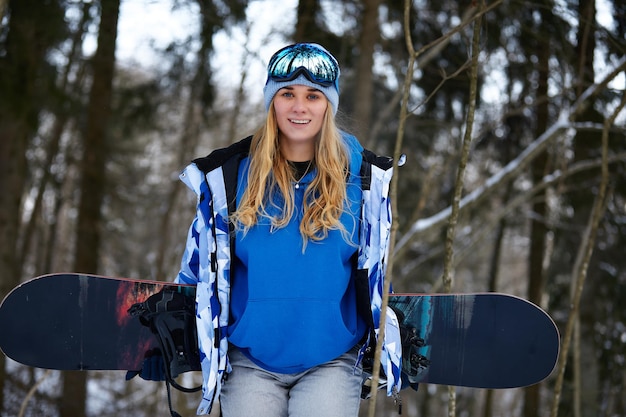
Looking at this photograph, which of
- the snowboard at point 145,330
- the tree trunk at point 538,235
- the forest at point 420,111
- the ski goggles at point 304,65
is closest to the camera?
the ski goggles at point 304,65

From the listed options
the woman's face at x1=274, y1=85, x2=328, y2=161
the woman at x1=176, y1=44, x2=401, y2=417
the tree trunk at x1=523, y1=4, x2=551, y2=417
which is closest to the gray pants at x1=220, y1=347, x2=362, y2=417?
the woman at x1=176, y1=44, x2=401, y2=417

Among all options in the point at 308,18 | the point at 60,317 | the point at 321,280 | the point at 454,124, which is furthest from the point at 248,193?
the point at 454,124

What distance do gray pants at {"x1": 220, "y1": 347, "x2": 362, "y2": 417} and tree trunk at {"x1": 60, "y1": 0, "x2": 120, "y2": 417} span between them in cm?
578

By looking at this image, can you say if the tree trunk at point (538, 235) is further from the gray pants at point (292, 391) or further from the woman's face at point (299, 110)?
the gray pants at point (292, 391)

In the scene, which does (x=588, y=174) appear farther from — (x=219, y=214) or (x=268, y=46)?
(x=219, y=214)

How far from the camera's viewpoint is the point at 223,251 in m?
2.18

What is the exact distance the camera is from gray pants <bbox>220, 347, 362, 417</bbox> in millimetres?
2092

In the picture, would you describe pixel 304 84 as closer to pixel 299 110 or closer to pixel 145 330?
pixel 299 110

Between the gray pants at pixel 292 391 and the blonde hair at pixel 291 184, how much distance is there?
1.41 feet

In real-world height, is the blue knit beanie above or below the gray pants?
above

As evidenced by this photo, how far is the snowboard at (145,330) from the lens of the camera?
8.45 feet

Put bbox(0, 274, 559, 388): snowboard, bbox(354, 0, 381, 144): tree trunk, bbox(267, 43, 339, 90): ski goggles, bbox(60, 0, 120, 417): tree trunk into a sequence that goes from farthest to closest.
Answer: bbox(60, 0, 120, 417): tree trunk, bbox(354, 0, 381, 144): tree trunk, bbox(0, 274, 559, 388): snowboard, bbox(267, 43, 339, 90): ski goggles

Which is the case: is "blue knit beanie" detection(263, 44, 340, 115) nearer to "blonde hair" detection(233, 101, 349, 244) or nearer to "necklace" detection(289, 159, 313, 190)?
"blonde hair" detection(233, 101, 349, 244)

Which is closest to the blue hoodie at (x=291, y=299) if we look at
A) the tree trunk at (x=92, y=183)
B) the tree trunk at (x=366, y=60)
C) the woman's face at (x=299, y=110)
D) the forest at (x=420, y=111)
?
the woman's face at (x=299, y=110)
